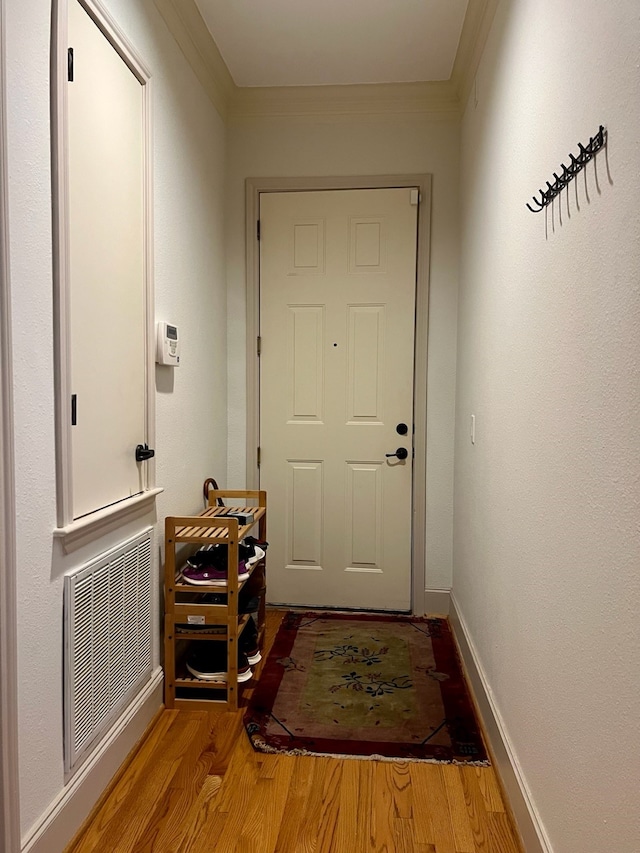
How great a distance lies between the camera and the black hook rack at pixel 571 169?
114 centimetres

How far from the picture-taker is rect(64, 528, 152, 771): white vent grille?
5.53ft

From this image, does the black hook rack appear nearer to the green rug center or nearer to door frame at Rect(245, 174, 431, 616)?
door frame at Rect(245, 174, 431, 616)

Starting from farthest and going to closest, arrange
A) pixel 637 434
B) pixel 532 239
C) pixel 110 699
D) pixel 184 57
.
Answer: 1. pixel 184 57
2. pixel 110 699
3. pixel 532 239
4. pixel 637 434

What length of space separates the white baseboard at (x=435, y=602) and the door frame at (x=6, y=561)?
94.5 inches

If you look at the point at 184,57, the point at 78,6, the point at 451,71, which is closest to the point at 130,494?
the point at 78,6

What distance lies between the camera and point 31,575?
1.51 meters

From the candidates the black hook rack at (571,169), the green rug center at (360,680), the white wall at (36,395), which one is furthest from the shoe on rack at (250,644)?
the black hook rack at (571,169)

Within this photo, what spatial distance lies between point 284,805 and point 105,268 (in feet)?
5.60

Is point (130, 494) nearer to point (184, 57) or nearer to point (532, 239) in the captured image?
point (532, 239)

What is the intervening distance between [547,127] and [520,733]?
161cm

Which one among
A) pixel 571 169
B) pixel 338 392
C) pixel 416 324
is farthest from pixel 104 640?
pixel 416 324

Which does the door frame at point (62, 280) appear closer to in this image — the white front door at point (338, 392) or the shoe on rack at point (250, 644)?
the shoe on rack at point (250, 644)

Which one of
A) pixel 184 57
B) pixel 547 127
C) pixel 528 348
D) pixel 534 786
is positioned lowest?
pixel 534 786

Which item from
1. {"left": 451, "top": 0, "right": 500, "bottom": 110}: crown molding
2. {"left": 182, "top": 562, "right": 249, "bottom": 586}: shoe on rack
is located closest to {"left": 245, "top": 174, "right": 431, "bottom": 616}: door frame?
{"left": 451, "top": 0, "right": 500, "bottom": 110}: crown molding
